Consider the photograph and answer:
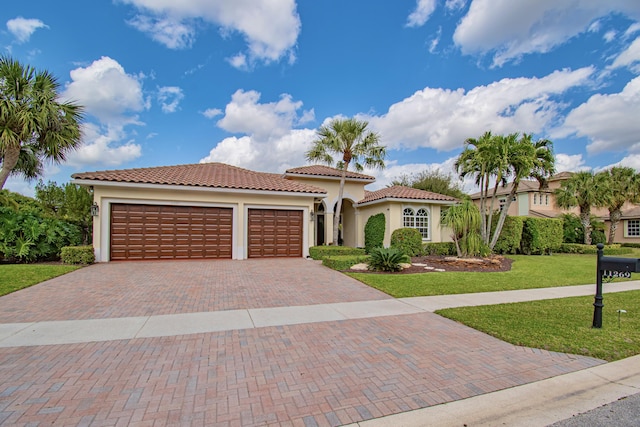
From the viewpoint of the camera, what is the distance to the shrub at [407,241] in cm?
1688

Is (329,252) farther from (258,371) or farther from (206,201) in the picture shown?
(258,371)

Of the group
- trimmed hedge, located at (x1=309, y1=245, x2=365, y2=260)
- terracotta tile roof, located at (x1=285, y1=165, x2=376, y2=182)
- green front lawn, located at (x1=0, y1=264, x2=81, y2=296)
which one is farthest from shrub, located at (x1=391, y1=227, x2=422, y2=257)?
green front lawn, located at (x1=0, y1=264, x2=81, y2=296)

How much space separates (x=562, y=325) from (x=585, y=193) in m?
25.4

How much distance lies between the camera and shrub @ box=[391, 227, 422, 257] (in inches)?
664

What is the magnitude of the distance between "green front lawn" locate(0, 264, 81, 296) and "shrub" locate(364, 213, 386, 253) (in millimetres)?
14295

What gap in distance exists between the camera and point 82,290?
26.0 feet

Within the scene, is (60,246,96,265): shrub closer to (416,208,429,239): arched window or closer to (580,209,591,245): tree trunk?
(416,208,429,239): arched window

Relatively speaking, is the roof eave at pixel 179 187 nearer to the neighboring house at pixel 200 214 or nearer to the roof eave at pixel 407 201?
the neighboring house at pixel 200 214

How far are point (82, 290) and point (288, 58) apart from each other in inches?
568

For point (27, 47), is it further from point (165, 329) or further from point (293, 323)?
point (293, 323)

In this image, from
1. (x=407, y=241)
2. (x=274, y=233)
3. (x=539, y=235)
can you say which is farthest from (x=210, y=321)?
(x=539, y=235)

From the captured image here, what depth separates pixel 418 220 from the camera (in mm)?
19188

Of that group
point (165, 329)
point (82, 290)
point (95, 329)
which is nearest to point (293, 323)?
point (165, 329)

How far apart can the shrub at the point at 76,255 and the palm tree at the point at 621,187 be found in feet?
114
